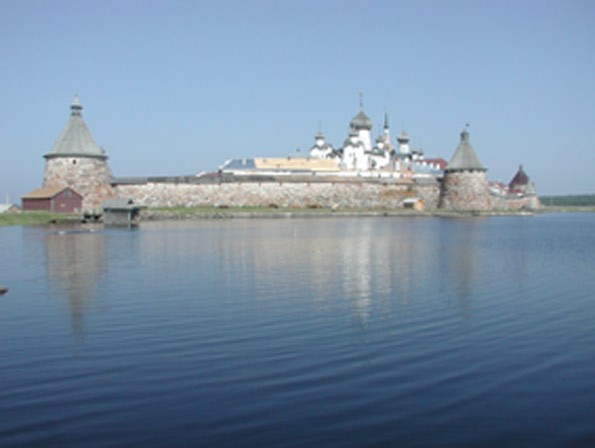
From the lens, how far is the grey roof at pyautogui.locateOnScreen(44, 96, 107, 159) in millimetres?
47750

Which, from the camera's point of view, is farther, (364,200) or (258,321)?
(364,200)

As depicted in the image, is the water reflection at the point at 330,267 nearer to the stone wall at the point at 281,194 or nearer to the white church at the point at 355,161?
the stone wall at the point at 281,194

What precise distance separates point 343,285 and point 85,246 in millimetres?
12619

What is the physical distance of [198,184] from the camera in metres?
54.6

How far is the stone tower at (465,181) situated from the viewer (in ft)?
195

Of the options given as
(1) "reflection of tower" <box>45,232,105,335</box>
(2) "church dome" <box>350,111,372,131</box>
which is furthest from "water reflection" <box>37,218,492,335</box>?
(2) "church dome" <box>350,111,372,131</box>

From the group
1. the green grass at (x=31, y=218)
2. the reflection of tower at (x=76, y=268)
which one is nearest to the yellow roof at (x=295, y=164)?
the green grass at (x=31, y=218)

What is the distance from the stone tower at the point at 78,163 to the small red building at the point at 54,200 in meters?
1.73

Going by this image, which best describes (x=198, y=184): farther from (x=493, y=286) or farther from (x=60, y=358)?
(x=60, y=358)

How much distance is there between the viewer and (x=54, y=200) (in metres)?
44.2

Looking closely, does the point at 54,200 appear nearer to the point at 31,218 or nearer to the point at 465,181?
the point at 31,218

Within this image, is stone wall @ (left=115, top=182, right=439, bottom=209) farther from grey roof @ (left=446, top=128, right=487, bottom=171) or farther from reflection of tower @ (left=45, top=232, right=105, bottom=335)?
reflection of tower @ (left=45, top=232, right=105, bottom=335)

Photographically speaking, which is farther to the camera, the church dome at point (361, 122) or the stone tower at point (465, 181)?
the church dome at point (361, 122)

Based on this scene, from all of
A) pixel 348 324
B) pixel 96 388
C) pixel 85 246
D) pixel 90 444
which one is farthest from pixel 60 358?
pixel 85 246
